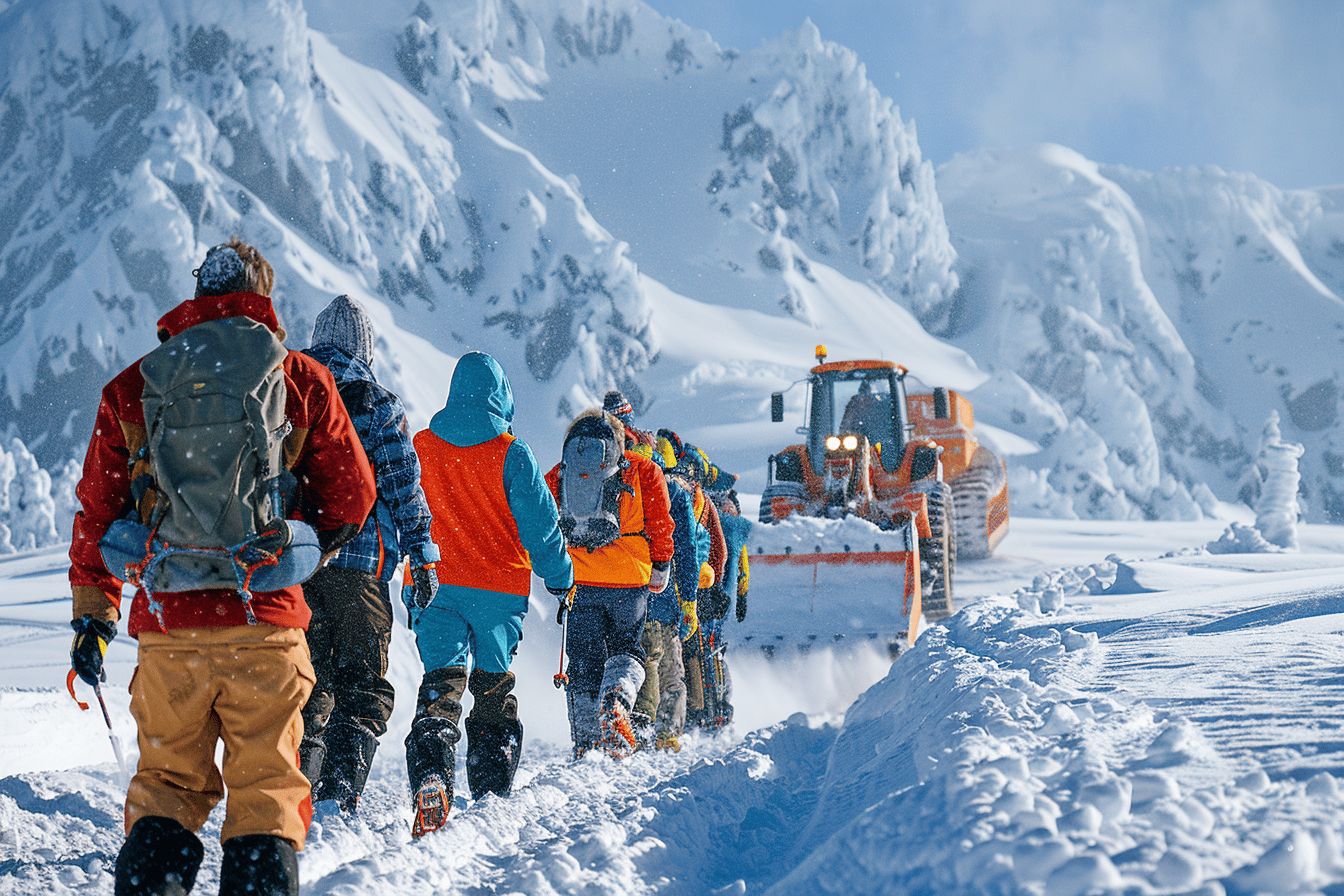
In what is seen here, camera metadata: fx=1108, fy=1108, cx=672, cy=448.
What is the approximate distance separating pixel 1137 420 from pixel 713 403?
38994mm

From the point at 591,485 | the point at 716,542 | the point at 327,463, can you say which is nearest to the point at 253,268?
the point at 327,463

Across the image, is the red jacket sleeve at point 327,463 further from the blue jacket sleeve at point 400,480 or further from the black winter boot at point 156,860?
the blue jacket sleeve at point 400,480

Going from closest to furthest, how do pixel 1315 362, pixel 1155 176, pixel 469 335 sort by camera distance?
1. pixel 469 335
2. pixel 1315 362
3. pixel 1155 176

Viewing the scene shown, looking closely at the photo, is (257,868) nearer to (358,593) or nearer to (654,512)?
(358,593)

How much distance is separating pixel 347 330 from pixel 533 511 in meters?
0.90

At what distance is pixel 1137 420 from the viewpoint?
88.5 m

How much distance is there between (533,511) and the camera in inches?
157

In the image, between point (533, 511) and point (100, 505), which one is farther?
point (533, 511)

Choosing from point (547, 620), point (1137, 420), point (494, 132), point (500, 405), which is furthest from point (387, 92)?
point (500, 405)

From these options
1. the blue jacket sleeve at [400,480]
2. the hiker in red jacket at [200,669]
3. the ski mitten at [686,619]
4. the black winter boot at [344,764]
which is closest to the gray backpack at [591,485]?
the ski mitten at [686,619]

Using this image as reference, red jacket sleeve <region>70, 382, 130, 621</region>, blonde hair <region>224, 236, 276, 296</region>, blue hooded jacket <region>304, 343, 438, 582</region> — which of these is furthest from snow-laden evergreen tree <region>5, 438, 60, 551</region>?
blonde hair <region>224, 236, 276, 296</region>

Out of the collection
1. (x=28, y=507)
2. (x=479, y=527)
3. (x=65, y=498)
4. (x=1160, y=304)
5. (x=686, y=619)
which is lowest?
(x=686, y=619)

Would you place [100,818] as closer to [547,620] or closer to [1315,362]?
[547,620]

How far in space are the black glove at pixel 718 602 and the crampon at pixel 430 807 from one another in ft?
9.91
